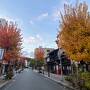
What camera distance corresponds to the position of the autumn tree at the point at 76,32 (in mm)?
25609

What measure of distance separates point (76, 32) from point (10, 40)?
25378 mm

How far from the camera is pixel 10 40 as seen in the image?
4959 centimetres

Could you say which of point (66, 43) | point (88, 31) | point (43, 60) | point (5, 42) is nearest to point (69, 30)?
point (66, 43)

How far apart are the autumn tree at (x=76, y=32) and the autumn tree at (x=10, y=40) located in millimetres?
21105

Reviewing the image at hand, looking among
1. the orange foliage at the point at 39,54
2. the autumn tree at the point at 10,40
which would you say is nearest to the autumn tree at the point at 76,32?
the autumn tree at the point at 10,40

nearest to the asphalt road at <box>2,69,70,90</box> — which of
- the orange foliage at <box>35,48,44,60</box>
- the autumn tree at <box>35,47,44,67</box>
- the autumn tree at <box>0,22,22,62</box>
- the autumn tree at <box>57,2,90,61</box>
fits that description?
the autumn tree at <box>57,2,90,61</box>

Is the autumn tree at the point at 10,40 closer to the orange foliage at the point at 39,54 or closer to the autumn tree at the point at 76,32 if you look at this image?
the autumn tree at the point at 76,32

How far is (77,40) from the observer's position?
1038 inches

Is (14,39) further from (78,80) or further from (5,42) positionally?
(78,80)

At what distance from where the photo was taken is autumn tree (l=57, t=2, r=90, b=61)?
25.6m

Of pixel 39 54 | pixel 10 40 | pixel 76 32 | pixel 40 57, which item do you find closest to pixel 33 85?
pixel 76 32

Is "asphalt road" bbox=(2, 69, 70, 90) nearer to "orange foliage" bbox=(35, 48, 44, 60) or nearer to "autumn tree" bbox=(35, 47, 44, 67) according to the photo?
"autumn tree" bbox=(35, 47, 44, 67)

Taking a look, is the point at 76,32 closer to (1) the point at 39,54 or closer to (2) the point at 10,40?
(2) the point at 10,40

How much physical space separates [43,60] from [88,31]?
315 feet
